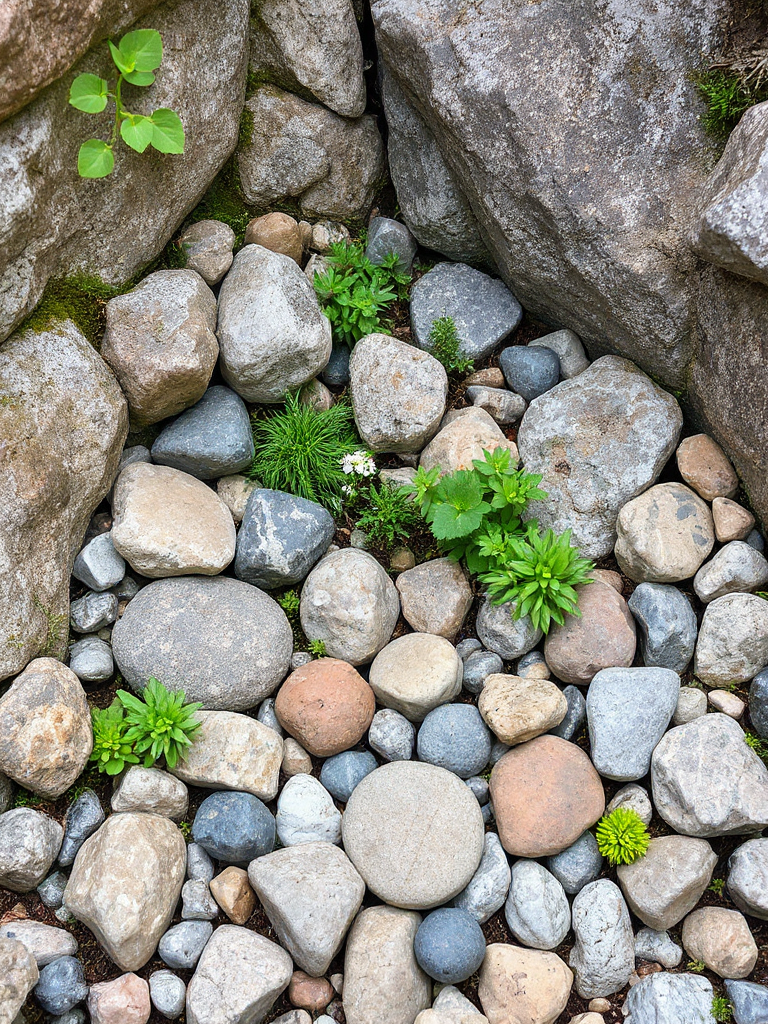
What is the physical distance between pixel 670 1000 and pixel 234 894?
2.03m

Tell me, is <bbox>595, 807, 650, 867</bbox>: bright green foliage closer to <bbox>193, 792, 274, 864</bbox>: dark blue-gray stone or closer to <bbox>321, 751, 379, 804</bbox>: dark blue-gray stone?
<bbox>321, 751, 379, 804</bbox>: dark blue-gray stone

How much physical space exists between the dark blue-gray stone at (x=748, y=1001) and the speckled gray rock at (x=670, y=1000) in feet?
0.32

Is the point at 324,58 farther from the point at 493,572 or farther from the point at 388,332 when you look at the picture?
the point at 493,572

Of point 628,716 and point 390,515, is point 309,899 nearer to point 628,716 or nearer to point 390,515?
point 628,716

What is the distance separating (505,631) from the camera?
13.6 ft

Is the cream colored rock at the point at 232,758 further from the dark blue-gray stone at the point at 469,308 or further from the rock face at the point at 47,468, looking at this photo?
the dark blue-gray stone at the point at 469,308

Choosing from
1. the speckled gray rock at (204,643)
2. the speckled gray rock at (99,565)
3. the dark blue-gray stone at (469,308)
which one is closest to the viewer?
the speckled gray rock at (204,643)

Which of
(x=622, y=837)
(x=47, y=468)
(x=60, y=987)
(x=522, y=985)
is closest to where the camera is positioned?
(x=60, y=987)

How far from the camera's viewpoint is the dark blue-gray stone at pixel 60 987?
330 cm

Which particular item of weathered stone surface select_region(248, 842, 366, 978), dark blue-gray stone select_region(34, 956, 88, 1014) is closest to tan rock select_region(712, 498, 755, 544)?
weathered stone surface select_region(248, 842, 366, 978)

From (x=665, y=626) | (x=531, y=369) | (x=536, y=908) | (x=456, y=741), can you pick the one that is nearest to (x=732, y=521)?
(x=665, y=626)

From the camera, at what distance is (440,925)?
3.48 metres

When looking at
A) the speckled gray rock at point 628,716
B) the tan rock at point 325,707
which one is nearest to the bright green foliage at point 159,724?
the tan rock at point 325,707

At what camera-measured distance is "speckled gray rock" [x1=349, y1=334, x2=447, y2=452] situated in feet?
14.7
